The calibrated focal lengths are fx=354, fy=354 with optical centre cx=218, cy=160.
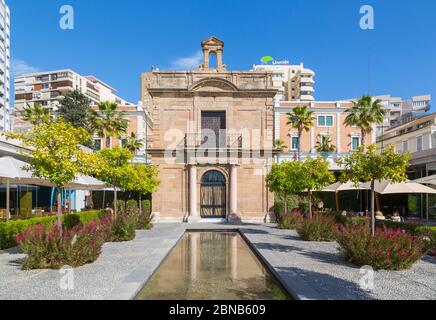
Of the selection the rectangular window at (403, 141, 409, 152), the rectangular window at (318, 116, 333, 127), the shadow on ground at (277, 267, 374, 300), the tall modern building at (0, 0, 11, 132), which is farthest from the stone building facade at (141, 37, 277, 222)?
the tall modern building at (0, 0, 11, 132)

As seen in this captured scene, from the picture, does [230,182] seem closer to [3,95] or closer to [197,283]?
[197,283]

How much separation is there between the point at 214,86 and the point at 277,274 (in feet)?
67.6

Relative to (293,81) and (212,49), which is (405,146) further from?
(293,81)

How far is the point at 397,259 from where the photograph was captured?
987cm

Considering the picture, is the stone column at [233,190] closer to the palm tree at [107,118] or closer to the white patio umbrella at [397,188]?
the white patio umbrella at [397,188]

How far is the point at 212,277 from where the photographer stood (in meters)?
9.41

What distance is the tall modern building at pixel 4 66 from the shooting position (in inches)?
2896

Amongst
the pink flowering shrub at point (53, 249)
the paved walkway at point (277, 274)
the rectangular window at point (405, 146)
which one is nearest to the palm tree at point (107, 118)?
the paved walkway at point (277, 274)

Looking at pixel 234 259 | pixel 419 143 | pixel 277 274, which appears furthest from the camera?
pixel 419 143

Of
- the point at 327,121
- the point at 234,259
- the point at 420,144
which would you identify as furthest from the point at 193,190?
the point at 327,121

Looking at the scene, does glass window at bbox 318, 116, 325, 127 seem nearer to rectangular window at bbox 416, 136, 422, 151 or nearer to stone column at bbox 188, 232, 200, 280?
rectangular window at bbox 416, 136, 422, 151

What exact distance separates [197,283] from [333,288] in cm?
319

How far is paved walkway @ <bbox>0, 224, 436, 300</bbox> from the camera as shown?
288 inches
